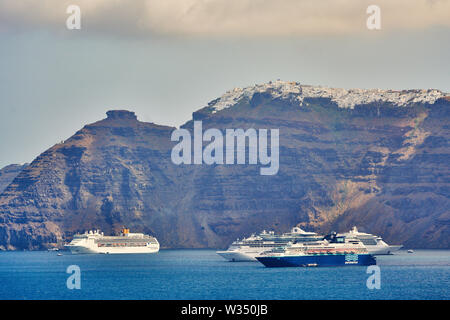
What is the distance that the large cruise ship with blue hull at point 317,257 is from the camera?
576 ft

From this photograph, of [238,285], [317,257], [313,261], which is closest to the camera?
[238,285]

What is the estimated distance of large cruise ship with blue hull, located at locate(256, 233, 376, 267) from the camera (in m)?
176

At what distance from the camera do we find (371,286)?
429 feet

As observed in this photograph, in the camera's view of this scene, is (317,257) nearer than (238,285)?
No

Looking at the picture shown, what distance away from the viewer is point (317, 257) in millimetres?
Answer: 177500
